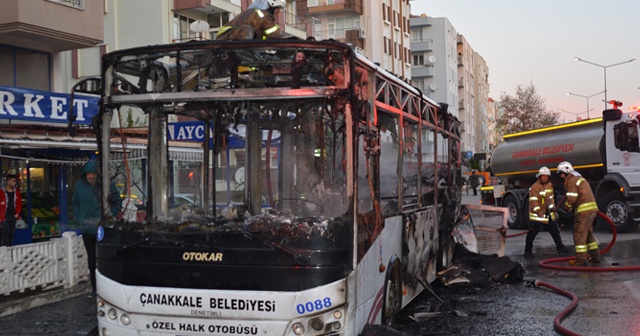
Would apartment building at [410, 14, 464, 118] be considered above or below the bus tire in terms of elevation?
above

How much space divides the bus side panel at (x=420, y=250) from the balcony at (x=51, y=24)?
11582 millimetres

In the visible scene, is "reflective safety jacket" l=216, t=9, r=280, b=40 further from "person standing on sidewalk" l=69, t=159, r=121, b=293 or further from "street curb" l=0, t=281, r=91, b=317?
"street curb" l=0, t=281, r=91, b=317

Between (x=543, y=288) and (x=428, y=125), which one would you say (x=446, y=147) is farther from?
(x=543, y=288)

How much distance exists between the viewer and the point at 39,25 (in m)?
16.9

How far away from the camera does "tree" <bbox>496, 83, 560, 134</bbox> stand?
205ft

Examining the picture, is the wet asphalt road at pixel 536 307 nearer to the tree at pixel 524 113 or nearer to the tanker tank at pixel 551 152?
Result: the tanker tank at pixel 551 152

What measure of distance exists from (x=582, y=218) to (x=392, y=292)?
6687mm

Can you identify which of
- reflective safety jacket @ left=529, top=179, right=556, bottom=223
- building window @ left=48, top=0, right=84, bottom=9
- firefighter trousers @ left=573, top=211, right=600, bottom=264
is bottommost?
firefighter trousers @ left=573, top=211, right=600, bottom=264

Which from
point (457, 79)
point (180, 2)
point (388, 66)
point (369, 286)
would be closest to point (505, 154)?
point (180, 2)

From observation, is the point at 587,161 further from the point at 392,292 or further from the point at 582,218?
the point at 392,292

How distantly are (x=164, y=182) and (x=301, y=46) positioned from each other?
Answer: 1.62 m

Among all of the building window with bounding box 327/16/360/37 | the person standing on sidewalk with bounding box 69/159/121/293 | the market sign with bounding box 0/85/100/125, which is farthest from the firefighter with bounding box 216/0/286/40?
the building window with bounding box 327/16/360/37

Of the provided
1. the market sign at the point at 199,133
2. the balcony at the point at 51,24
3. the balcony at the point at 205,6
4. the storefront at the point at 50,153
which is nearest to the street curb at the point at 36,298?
the storefront at the point at 50,153

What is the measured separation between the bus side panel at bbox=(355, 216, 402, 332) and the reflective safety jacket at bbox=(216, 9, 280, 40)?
2.14 m
